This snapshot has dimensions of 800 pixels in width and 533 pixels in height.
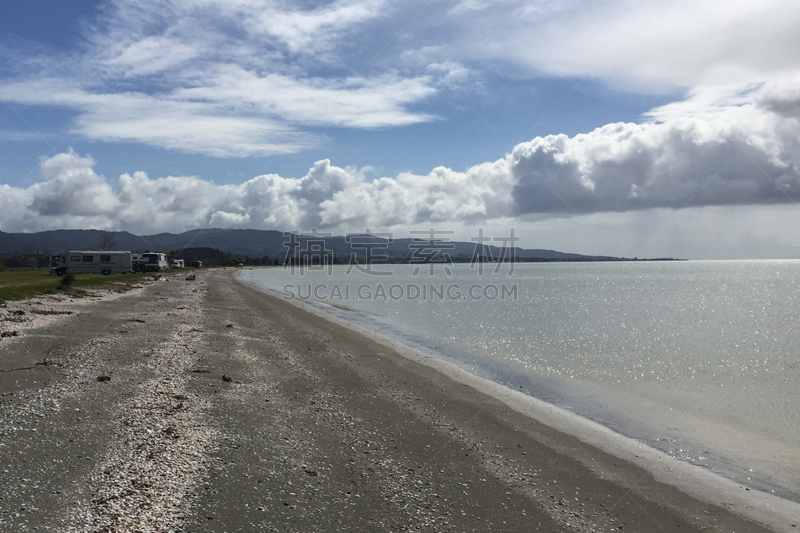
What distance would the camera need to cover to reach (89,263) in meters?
58.6

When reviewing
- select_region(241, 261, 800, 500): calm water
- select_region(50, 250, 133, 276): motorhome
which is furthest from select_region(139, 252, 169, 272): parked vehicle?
select_region(241, 261, 800, 500): calm water

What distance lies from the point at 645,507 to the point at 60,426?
8.11 metres

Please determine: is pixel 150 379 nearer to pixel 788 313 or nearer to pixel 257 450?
pixel 257 450

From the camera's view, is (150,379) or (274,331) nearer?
(150,379)

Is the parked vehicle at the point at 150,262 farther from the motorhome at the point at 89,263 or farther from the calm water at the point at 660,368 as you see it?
the calm water at the point at 660,368

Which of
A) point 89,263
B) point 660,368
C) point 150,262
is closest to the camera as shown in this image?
point 660,368

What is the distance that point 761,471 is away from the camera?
848cm

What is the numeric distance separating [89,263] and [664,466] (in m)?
65.0

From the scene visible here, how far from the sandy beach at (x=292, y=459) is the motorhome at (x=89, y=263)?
52.6 metres

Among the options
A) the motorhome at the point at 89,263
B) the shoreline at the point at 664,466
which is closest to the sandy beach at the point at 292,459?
the shoreline at the point at 664,466

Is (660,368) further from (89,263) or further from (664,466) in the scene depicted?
(89,263)

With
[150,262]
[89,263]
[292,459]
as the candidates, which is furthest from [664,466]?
[150,262]

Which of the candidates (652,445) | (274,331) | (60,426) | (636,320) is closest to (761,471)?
(652,445)

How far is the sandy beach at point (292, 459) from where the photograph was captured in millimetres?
5391
